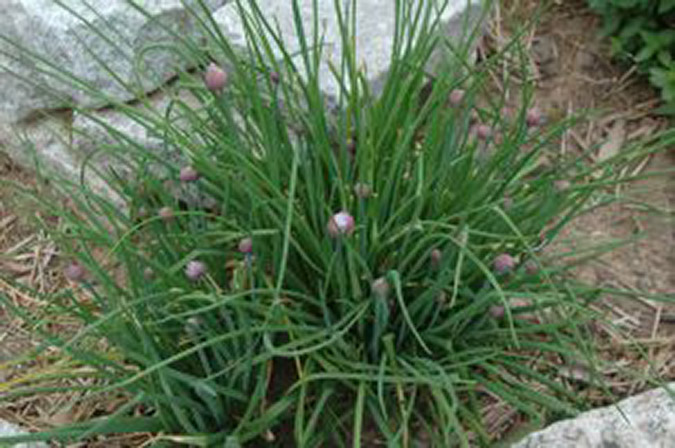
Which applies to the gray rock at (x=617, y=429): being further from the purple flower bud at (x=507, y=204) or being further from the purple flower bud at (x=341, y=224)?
the purple flower bud at (x=341, y=224)

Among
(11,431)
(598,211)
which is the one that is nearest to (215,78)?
(11,431)

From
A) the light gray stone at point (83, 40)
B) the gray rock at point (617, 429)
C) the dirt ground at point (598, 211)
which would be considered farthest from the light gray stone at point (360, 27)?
the gray rock at point (617, 429)

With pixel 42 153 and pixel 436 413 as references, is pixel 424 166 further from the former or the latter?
pixel 42 153

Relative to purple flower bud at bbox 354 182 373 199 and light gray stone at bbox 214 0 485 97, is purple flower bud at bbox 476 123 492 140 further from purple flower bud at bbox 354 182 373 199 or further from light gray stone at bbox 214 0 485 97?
light gray stone at bbox 214 0 485 97

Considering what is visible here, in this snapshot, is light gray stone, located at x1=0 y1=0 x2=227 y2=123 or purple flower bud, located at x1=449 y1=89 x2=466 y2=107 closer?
purple flower bud, located at x1=449 y1=89 x2=466 y2=107

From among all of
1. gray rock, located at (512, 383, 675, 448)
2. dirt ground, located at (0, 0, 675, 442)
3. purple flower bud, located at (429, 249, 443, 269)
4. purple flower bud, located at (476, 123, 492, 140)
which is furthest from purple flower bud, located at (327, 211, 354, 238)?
dirt ground, located at (0, 0, 675, 442)

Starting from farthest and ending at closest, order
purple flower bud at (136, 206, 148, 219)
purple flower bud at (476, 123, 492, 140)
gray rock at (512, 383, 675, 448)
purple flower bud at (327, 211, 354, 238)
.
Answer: purple flower bud at (136, 206, 148, 219) → purple flower bud at (476, 123, 492, 140) → gray rock at (512, 383, 675, 448) → purple flower bud at (327, 211, 354, 238)
